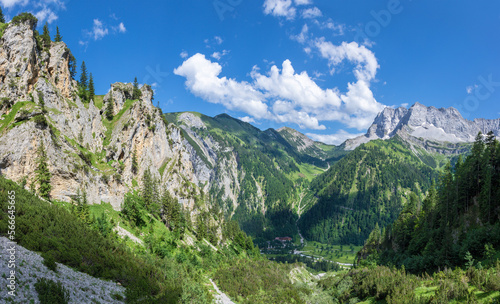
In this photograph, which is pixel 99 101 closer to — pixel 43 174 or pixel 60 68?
pixel 60 68

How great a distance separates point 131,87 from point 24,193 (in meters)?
81.7

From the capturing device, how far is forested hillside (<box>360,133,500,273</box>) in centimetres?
4477

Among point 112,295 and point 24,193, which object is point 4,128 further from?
point 112,295

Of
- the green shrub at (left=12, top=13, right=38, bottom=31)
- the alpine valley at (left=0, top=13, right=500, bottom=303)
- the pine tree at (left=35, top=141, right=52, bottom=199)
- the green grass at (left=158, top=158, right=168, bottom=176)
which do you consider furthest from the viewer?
the green grass at (left=158, top=158, right=168, bottom=176)

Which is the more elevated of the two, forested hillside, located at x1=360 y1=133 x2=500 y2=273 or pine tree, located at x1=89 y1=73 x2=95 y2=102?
pine tree, located at x1=89 y1=73 x2=95 y2=102

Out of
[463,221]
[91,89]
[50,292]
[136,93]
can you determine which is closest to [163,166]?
[136,93]

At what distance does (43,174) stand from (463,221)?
96.1 m

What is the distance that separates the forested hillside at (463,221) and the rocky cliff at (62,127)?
3129 inches

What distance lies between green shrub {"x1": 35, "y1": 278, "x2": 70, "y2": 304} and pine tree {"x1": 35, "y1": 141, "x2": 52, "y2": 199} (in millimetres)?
39248

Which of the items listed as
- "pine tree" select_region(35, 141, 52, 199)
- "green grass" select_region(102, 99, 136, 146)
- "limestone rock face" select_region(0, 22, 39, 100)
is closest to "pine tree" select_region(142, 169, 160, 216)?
"green grass" select_region(102, 99, 136, 146)

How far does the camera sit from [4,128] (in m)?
53.0

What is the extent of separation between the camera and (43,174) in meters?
52.6

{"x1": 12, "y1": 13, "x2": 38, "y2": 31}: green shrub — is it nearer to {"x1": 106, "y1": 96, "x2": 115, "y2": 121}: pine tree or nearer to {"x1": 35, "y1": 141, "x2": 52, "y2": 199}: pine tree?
{"x1": 106, "y1": 96, "x2": 115, "y2": 121}: pine tree

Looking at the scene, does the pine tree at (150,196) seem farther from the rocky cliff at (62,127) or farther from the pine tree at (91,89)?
the pine tree at (91,89)
